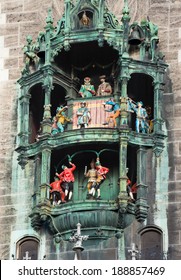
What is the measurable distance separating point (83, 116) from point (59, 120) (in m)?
0.49

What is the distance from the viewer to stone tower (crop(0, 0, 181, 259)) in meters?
31.0

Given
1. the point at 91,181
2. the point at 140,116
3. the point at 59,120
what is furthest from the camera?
the point at 59,120

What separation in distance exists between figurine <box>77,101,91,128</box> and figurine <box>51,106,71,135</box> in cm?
25

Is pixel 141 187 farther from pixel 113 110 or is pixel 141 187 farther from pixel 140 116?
pixel 113 110

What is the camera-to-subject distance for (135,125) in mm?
31922

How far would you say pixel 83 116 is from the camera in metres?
31.8

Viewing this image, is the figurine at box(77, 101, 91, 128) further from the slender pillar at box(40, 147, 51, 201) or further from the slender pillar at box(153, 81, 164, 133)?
the slender pillar at box(153, 81, 164, 133)

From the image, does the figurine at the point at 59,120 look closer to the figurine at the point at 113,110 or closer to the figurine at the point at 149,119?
the figurine at the point at 113,110

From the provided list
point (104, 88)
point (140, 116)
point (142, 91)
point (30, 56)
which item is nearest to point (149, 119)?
point (140, 116)

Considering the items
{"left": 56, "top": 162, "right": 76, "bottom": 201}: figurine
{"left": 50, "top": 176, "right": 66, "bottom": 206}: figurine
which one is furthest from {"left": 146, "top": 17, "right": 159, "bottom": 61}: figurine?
{"left": 50, "top": 176, "right": 66, "bottom": 206}: figurine

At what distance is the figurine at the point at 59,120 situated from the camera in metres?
31.8

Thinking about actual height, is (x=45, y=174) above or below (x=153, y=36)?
below

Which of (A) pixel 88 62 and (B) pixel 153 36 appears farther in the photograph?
(A) pixel 88 62
